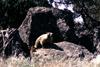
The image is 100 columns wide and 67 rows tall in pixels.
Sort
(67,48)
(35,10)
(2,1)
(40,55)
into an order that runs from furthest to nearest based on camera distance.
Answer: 1. (2,1)
2. (35,10)
3. (67,48)
4. (40,55)

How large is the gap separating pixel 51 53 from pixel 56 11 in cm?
762

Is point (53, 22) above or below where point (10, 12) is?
above

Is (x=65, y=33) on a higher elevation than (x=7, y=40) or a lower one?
lower

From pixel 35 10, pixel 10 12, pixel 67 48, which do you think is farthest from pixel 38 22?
pixel 10 12

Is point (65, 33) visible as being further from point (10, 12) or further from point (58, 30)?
point (10, 12)

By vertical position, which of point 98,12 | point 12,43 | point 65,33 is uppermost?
point 12,43

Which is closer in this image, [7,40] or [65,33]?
[7,40]

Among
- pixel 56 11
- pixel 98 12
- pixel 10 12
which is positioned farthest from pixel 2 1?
pixel 56 11

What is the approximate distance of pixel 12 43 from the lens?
20.5 m

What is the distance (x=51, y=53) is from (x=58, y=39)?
20.3 ft

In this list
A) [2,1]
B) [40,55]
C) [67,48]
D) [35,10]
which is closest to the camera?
[40,55]

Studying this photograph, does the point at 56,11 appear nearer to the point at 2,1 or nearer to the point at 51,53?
the point at 51,53

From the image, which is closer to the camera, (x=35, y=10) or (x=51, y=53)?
(x=51, y=53)

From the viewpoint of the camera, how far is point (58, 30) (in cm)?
2666
